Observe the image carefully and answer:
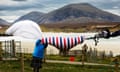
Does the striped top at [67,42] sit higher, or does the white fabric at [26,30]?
the white fabric at [26,30]

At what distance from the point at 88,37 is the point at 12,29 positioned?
84.5 meters

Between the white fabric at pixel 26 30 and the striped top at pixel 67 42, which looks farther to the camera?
the white fabric at pixel 26 30

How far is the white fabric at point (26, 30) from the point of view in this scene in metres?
82.6

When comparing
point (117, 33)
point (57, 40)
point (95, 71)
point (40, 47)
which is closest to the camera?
point (117, 33)

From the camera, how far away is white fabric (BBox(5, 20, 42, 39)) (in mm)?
82625

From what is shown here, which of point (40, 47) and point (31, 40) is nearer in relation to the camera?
point (40, 47)

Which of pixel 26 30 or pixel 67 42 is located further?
pixel 26 30

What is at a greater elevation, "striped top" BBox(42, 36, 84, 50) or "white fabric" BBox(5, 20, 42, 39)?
"white fabric" BBox(5, 20, 42, 39)

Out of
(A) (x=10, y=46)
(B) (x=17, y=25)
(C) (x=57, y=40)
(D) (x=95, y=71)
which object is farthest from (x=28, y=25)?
(C) (x=57, y=40)

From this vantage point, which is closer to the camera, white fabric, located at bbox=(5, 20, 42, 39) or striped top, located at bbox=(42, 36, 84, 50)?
striped top, located at bbox=(42, 36, 84, 50)

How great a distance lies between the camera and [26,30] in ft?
281

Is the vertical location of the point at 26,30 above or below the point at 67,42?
above

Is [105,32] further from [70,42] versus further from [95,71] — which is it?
[95,71]

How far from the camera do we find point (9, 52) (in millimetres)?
39344
